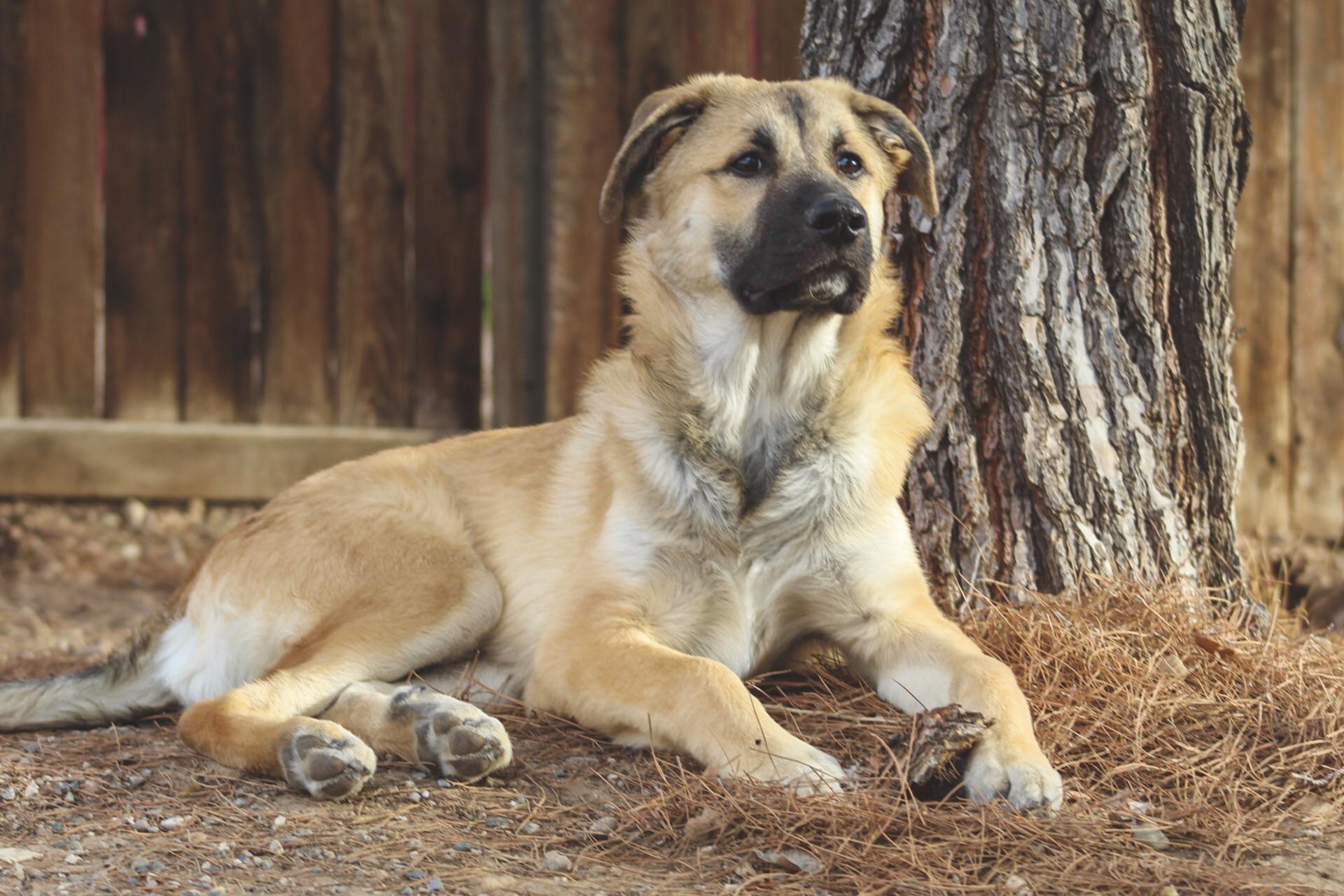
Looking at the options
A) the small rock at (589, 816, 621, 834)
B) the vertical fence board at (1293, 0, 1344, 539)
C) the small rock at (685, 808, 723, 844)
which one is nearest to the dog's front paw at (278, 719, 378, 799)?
the small rock at (589, 816, 621, 834)

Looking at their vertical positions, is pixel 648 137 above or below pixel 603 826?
above

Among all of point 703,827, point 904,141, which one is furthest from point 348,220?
point 703,827

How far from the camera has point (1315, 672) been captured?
10.5 feet

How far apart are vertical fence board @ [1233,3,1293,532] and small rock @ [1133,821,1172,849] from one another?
11.8 feet

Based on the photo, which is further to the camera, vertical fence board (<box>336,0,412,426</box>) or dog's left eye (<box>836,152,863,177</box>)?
vertical fence board (<box>336,0,412,426</box>)

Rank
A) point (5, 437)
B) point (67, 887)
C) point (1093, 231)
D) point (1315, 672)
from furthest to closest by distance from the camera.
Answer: point (5, 437), point (1093, 231), point (1315, 672), point (67, 887)

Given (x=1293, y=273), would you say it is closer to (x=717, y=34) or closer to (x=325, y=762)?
(x=717, y=34)

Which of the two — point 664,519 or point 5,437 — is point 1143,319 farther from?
point 5,437

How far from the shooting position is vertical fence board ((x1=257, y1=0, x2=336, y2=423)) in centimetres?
592

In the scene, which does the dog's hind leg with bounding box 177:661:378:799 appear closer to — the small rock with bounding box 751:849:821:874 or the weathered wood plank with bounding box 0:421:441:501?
the small rock with bounding box 751:849:821:874

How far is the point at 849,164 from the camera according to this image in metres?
3.54

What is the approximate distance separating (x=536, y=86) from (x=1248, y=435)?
139 inches

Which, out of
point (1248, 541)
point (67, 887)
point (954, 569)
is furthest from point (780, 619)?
point (1248, 541)

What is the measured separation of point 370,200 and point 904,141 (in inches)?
127
